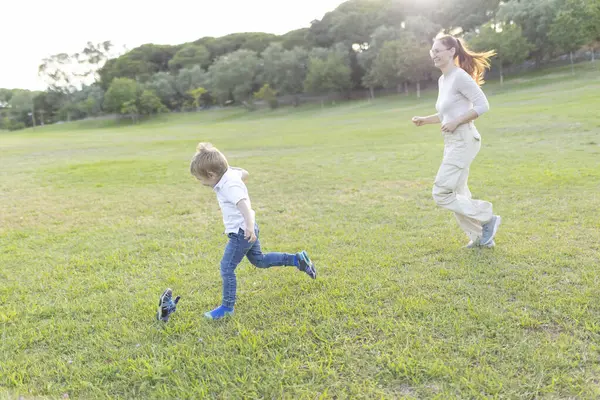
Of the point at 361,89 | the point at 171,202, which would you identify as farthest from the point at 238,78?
the point at 171,202

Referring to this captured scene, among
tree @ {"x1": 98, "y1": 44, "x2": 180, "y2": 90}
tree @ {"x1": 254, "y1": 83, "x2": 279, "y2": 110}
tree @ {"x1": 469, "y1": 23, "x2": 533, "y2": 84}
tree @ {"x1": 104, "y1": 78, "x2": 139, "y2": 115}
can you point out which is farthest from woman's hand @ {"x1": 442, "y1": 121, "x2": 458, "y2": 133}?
tree @ {"x1": 98, "y1": 44, "x2": 180, "y2": 90}

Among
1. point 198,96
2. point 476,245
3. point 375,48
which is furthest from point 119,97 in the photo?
point 476,245

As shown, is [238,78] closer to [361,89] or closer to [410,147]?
[361,89]

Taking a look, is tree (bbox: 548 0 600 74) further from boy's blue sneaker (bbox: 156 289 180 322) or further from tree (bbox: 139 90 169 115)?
tree (bbox: 139 90 169 115)

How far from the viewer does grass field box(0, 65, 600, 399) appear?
2.69 meters

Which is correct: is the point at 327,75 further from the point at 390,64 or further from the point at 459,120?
the point at 459,120

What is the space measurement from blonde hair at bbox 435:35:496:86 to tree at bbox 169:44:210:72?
308ft

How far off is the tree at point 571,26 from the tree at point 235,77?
41.5 m

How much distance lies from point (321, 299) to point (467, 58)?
2.99 m

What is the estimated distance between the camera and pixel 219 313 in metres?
3.53

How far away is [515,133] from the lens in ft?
48.1

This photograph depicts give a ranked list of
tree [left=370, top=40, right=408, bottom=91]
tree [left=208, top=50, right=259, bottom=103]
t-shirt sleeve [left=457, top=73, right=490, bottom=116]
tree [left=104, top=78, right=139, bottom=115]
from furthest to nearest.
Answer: tree [left=104, top=78, right=139, bottom=115], tree [left=208, top=50, right=259, bottom=103], tree [left=370, top=40, right=408, bottom=91], t-shirt sleeve [left=457, top=73, right=490, bottom=116]

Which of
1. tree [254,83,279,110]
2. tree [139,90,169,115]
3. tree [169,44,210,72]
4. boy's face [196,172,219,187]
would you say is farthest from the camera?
tree [169,44,210,72]

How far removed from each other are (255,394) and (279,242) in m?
3.01
